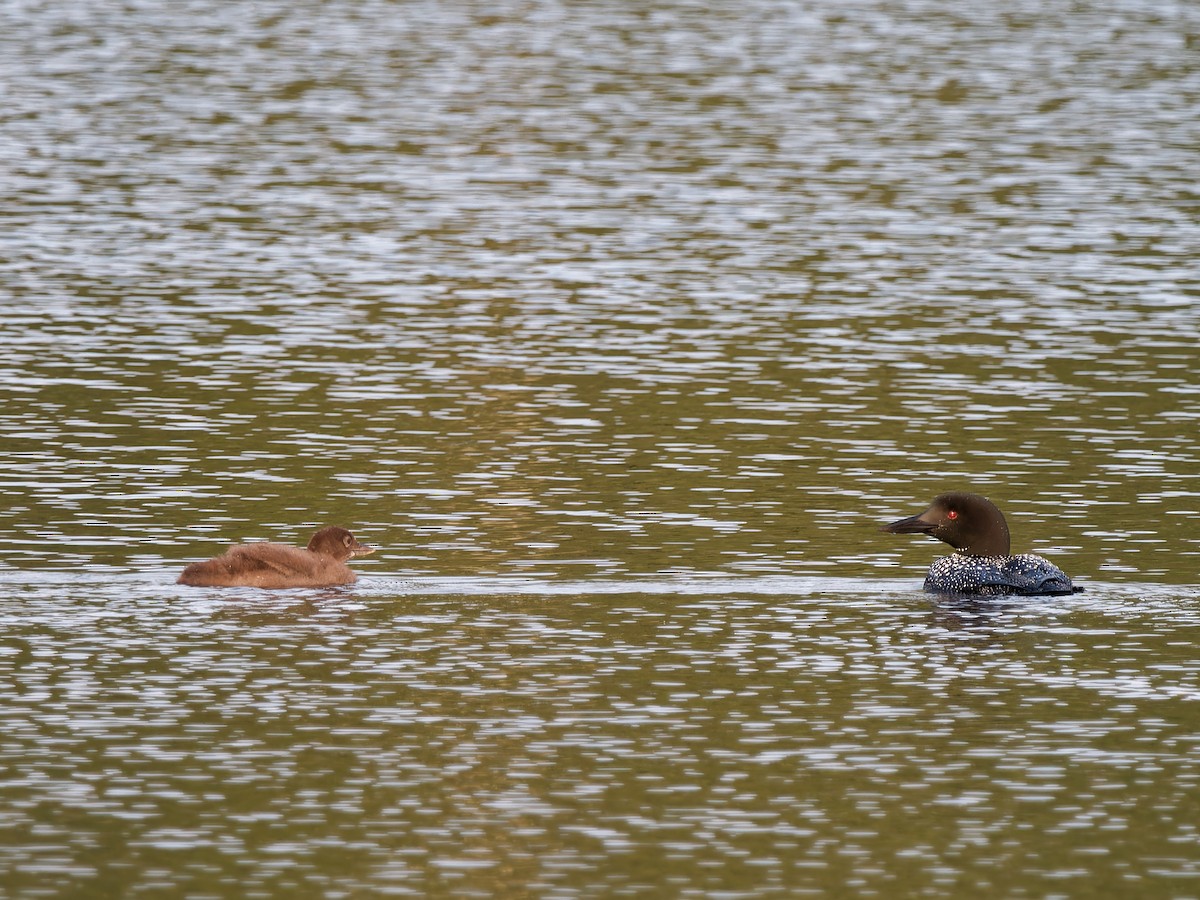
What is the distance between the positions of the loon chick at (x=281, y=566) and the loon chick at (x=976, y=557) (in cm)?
381

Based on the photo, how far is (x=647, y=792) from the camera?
13898 millimetres

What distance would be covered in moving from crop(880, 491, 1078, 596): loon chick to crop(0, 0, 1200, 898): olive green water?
0.88 feet

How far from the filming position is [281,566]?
60.5 feet

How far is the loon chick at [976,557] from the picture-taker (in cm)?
1870

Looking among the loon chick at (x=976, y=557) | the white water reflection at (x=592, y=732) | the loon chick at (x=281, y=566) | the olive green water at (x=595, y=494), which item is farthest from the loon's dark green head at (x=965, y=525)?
the loon chick at (x=281, y=566)

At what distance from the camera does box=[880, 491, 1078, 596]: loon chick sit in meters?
18.7

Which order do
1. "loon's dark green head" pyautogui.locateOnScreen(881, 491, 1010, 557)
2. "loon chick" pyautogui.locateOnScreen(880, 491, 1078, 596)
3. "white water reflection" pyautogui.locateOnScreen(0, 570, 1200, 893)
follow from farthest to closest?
"loon's dark green head" pyautogui.locateOnScreen(881, 491, 1010, 557)
"loon chick" pyautogui.locateOnScreen(880, 491, 1078, 596)
"white water reflection" pyautogui.locateOnScreen(0, 570, 1200, 893)

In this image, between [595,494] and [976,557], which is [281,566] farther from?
[976,557]

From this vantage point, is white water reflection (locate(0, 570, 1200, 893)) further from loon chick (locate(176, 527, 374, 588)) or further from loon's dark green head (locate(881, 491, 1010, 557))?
loon's dark green head (locate(881, 491, 1010, 557))

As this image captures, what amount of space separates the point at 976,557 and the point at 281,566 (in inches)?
184

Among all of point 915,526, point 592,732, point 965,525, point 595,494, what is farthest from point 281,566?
point 965,525

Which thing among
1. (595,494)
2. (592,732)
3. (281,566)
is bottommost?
(595,494)

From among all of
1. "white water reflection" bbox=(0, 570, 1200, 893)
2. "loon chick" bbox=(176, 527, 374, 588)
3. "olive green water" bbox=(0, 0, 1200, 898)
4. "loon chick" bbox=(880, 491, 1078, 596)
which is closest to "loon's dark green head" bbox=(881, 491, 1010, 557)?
"loon chick" bbox=(880, 491, 1078, 596)

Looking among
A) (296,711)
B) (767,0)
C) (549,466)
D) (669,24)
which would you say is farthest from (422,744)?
(767,0)
